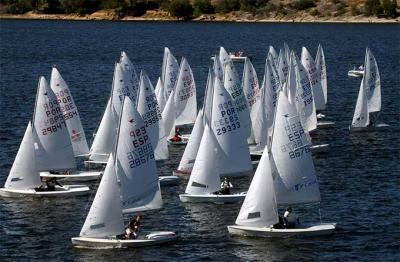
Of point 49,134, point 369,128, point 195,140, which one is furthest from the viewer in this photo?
point 369,128

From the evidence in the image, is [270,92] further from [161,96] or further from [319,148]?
[161,96]

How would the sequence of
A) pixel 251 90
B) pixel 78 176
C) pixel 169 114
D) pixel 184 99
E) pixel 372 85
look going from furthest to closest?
pixel 372 85, pixel 184 99, pixel 251 90, pixel 169 114, pixel 78 176

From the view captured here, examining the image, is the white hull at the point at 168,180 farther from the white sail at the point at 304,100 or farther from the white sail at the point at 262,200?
the white sail at the point at 304,100

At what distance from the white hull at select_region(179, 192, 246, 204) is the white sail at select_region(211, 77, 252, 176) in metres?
1.88

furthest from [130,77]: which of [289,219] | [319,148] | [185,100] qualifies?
[289,219]

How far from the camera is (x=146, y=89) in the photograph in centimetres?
8619

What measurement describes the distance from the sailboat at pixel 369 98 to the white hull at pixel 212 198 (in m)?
38.0

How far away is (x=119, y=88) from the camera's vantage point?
9106 cm

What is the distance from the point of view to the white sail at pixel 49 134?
270 ft

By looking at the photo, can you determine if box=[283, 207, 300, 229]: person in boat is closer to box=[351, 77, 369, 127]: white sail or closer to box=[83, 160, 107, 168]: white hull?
box=[83, 160, 107, 168]: white hull

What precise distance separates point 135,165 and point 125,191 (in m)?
1.76

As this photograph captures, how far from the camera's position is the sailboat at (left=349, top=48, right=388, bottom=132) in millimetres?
113500

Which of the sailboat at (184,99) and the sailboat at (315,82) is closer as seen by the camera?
the sailboat at (184,99)

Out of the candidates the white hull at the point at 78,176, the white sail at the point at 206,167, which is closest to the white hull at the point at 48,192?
the white hull at the point at 78,176
